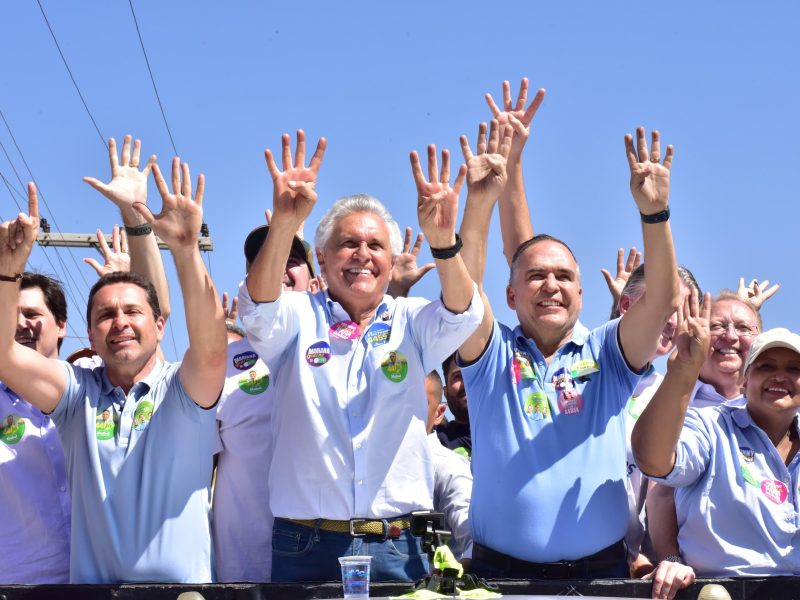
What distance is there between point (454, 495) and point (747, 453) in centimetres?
131

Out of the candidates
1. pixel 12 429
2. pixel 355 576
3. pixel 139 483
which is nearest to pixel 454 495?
pixel 139 483

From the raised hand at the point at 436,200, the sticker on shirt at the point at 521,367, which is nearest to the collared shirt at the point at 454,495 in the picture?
the sticker on shirt at the point at 521,367

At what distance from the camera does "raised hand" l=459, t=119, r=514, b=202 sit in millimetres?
4453

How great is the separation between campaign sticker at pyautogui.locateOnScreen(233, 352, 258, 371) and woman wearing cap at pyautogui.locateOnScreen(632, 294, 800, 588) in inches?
65.7

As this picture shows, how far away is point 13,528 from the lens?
4.33 meters

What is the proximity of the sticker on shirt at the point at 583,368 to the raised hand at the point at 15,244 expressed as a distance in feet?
7.36

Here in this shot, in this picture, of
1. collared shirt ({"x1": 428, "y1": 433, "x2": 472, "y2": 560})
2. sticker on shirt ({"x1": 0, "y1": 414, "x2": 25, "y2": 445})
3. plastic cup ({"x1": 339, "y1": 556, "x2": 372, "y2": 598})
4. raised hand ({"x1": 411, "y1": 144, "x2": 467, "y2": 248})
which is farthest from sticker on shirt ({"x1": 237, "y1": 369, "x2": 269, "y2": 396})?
plastic cup ({"x1": 339, "y1": 556, "x2": 372, "y2": 598})

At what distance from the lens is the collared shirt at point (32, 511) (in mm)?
4312

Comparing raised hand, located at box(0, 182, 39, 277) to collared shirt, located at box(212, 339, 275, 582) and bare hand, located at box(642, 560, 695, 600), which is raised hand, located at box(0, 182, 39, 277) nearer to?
collared shirt, located at box(212, 339, 275, 582)

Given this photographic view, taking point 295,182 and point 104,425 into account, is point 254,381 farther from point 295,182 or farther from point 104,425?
point 295,182

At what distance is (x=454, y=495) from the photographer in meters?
4.89

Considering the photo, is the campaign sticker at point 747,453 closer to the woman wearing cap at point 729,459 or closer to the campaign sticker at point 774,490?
the woman wearing cap at point 729,459

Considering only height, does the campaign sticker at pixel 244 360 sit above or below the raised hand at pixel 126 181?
below

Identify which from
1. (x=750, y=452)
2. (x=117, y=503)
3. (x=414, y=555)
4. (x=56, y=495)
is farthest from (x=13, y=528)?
(x=750, y=452)
